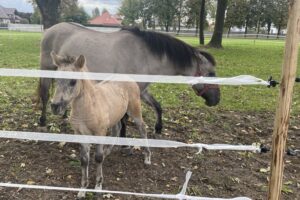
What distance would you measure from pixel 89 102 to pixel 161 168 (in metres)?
1.40

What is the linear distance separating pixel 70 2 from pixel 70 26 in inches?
984

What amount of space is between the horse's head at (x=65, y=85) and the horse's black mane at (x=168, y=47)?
75.9 inches

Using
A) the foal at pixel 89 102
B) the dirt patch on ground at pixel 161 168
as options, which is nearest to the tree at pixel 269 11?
the dirt patch on ground at pixel 161 168

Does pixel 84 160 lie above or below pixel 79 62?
below

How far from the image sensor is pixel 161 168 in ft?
13.9

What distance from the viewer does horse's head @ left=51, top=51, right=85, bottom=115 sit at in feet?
9.84

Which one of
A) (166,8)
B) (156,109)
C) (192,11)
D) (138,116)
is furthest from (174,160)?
(166,8)

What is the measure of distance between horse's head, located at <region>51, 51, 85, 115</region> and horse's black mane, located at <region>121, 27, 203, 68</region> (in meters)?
1.93

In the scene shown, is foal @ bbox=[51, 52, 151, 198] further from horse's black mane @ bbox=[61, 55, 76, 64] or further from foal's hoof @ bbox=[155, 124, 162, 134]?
foal's hoof @ bbox=[155, 124, 162, 134]

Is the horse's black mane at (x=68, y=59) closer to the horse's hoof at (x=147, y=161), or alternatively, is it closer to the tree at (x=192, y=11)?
the horse's hoof at (x=147, y=161)

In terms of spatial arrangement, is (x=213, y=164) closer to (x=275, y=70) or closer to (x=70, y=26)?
(x=70, y=26)

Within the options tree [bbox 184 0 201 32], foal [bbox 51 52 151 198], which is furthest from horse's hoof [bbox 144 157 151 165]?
tree [bbox 184 0 201 32]

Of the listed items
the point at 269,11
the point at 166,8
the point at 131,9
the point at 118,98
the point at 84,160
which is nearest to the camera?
the point at 84,160

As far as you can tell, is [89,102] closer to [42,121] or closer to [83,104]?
[83,104]
